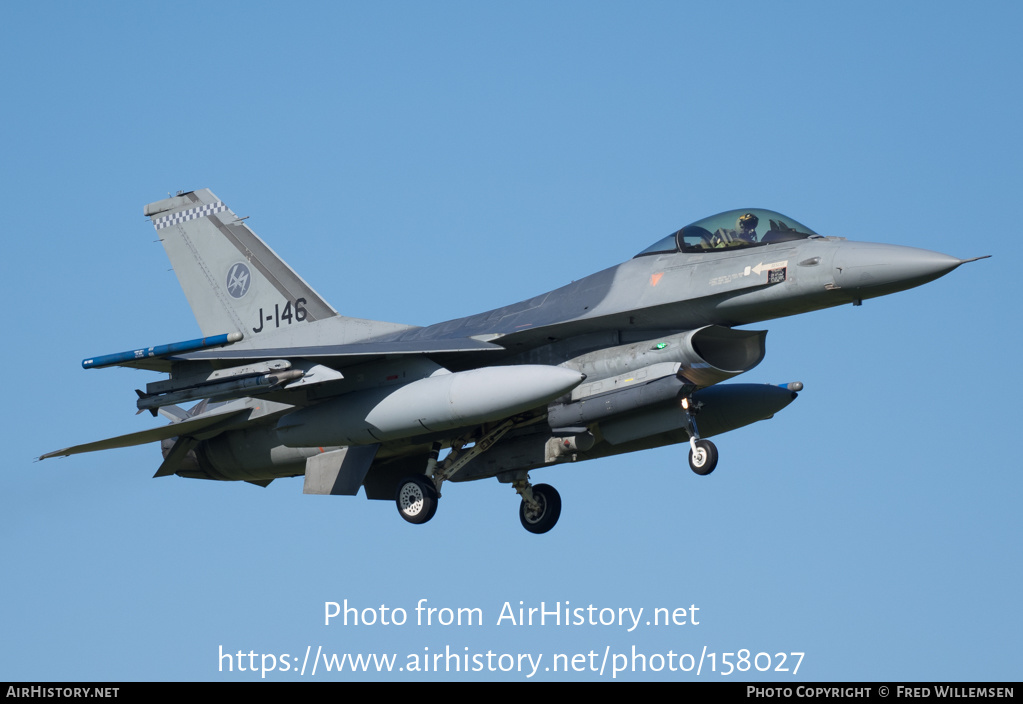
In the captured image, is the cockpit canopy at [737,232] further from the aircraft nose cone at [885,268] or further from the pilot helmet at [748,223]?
the aircraft nose cone at [885,268]

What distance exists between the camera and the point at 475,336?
17.5 m

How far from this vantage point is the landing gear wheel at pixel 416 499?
685 inches

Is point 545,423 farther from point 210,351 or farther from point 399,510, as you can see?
point 210,351

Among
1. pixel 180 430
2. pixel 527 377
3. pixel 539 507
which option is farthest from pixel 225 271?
pixel 527 377

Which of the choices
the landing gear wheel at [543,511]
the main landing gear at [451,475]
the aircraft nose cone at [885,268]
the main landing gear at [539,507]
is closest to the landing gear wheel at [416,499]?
the main landing gear at [451,475]

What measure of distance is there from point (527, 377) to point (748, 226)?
10.8 feet

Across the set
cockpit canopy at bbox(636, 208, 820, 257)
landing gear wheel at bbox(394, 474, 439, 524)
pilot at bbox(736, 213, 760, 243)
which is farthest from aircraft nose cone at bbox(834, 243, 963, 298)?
landing gear wheel at bbox(394, 474, 439, 524)

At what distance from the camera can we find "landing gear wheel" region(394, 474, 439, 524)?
57.1 ft

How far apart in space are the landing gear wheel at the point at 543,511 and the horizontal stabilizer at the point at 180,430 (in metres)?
4.10

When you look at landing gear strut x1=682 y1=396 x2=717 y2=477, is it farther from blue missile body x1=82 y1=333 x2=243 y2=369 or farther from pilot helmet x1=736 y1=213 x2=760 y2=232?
blue missile body x1=82 y1=333 x2=243 y2=369

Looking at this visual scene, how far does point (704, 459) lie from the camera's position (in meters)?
15.5

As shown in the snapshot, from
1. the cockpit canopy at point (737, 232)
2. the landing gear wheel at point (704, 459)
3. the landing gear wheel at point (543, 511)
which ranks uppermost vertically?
the cockpit canopy at point (737, 232)

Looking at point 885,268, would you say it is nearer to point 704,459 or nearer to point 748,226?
point 748,226

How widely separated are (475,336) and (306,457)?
3.07 metres
